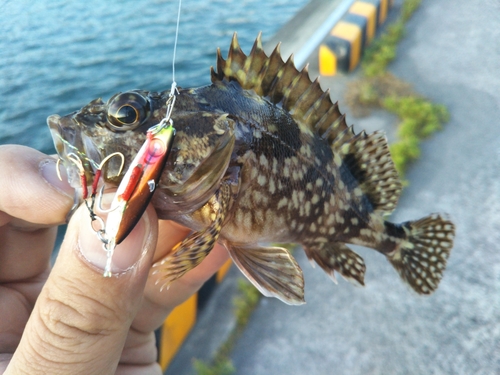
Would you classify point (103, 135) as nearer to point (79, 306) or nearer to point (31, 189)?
point (31, 189)

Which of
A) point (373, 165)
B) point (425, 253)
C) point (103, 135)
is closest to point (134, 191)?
point (103, 135)

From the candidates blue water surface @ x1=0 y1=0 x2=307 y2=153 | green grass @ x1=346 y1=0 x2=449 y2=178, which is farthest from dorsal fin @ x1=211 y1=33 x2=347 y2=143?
green grass @ x1=346 y1=0 x2=449 y2=178

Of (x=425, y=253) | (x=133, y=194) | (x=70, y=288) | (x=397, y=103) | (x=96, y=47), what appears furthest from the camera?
(x=397, y=103)

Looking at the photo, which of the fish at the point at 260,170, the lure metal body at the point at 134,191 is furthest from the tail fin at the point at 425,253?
the lure metal body at the point at 134,191

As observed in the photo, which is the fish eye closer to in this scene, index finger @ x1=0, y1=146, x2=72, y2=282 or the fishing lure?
the fishing lure

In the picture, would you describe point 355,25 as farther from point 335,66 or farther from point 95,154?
point 95,154

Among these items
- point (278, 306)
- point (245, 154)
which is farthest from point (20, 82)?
point (278, 306)
